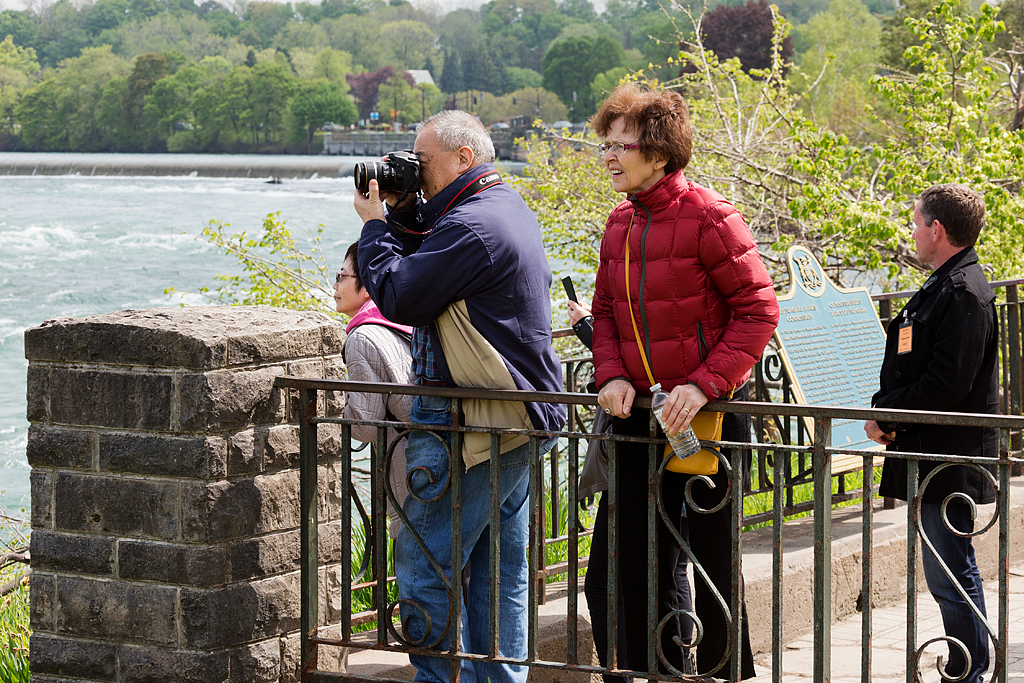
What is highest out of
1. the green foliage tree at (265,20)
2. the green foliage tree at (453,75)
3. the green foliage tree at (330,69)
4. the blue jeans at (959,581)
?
the green foliage tree at (265,20)

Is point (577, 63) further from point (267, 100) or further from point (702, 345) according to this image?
point (702, 345)

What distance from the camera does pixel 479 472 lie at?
3166 mm

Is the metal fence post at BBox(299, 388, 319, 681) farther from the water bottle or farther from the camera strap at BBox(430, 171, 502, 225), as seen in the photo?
the water bottle

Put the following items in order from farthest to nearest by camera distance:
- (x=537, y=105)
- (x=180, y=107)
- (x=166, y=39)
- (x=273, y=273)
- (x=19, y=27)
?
(x=166, y=39)
(x=19, y=27)
(x=180, y=107)
(x=537, y=105)
(x=273, y=273)

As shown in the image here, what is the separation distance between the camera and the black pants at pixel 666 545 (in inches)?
122

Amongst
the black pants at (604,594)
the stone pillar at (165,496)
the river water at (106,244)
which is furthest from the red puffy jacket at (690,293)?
the river water at (106,244)

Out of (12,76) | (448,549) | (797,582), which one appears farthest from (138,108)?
(448,549)

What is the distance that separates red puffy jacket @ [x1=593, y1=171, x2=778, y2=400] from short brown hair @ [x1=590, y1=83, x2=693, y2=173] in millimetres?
69

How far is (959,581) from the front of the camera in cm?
357

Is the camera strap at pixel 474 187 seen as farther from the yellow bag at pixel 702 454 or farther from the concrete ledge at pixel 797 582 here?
the concrete ledge at pixel 797 582

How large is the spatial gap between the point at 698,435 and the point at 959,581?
1246 mm

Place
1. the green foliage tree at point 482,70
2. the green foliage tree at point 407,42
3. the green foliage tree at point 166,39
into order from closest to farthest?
the green foliage tree at point 166,39, the green foliage tree at point 482,70, the green foliage tree at point 407,42

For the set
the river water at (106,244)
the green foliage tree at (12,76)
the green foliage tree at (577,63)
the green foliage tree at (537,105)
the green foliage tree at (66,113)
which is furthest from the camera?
the green foliage tree at (66,113)

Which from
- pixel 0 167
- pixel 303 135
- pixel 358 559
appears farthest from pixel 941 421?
pixel 303 135
